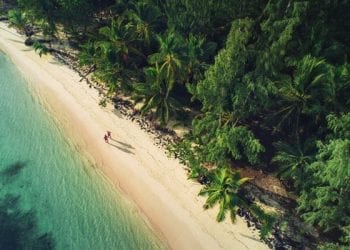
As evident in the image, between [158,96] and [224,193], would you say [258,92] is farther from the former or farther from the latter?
[158,96]

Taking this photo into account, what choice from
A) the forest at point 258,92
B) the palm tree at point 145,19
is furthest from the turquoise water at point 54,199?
the palm tree at point 145,19

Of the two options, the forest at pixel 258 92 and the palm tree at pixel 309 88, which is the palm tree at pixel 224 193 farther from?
the palm tree at pixel 309 88

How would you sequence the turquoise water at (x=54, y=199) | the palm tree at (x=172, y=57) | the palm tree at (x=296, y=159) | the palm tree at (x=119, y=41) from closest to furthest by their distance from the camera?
the palm tree at (x=296, y=159) → the turquoise water at (x=54, y=199) → the palm tree at (x=172, y=57) → the palm tree at (x=119, y=41)

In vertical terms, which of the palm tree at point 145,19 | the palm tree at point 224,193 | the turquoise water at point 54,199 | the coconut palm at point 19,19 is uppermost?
the palm tree at point 145,19

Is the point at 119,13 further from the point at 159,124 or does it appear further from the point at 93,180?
the point at 93,180

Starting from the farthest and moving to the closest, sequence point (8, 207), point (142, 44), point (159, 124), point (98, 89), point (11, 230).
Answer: point (98, 89) → point (142, 44) → point (159, 124) → point (8, 207) → point (11, 230)

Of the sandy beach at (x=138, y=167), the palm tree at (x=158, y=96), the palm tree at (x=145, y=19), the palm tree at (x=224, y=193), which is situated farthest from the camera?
the palm tree at (x=145, y=19)

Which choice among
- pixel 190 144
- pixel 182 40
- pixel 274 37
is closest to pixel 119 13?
pixel 182 40
